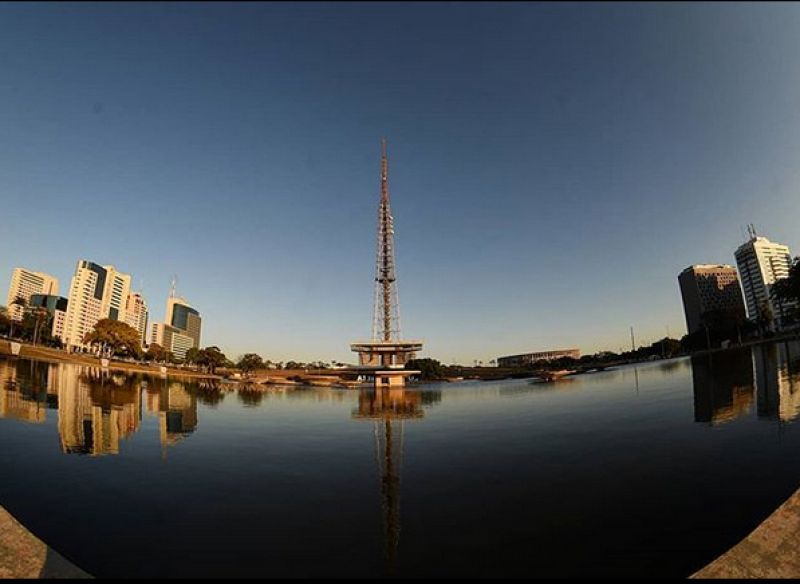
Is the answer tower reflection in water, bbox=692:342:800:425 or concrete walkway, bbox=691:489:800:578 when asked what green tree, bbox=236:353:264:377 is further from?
concrete walkway, bbox=691:489:800:578

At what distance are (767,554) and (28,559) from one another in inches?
960

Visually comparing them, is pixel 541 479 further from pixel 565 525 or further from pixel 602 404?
pixel 602 404

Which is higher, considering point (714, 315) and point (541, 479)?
point (714, 315)

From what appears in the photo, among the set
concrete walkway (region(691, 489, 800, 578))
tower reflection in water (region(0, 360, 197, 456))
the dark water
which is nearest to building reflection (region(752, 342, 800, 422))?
the dark water

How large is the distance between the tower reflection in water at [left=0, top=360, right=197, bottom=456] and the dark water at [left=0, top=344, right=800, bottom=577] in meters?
0.41

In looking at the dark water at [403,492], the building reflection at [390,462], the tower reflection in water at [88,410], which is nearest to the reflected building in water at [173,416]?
the tower reflection in water at [88,410]

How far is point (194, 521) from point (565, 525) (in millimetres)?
14845

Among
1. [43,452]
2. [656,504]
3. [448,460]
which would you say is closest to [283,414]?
[43,452]

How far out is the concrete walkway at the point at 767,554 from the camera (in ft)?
40.0

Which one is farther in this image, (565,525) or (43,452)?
(43,452)

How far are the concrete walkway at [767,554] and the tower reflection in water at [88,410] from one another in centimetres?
3249

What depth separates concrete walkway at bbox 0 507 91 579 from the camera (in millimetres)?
13078

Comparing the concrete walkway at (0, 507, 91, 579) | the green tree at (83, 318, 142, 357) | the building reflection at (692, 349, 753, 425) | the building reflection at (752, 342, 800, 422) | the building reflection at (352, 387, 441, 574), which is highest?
the green tree at (83, 318, 142, 357)

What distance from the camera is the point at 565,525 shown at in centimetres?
1551
